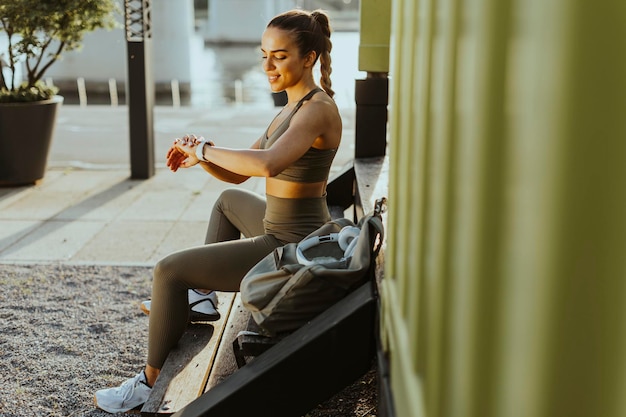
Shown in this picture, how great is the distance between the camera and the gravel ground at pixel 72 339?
347 cm

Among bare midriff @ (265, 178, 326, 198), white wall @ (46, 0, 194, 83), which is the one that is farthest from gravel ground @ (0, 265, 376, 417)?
white wall @ (46, 0, 194, 83)

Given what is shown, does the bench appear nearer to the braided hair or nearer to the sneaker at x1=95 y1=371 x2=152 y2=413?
the sneaker at x1=95 y1=371 x2=152 y2=413

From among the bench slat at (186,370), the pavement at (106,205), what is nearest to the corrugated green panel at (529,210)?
the bench slat at (186,370)

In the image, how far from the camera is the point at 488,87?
3.07 feet

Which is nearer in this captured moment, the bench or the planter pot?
the bench

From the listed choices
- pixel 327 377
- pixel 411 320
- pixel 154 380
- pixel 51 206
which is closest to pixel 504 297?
pixel 411 320

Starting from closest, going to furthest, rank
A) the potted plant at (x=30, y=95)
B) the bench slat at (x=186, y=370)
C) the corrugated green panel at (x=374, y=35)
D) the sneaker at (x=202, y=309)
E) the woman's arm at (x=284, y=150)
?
the bench slat at (x=186, y=370), the woman's arm at (x=284, y=150), the sneaker at (x=202, y=309), the corrugated green panel at (x=374, y=35), the potted plant at (x=30, y=95)

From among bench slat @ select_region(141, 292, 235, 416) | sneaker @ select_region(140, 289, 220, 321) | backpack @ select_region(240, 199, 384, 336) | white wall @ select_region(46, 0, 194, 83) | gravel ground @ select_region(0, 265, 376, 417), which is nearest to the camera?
backpack @ select_region(240, 199, 384, 336)

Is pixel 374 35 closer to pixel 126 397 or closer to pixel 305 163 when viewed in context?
pixel 305 163

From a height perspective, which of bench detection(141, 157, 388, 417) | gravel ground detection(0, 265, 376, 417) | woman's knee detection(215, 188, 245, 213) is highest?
woman's knee detection(215, 188, 245, 213)

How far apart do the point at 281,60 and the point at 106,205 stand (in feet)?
14.6

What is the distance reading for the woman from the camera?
306 cm

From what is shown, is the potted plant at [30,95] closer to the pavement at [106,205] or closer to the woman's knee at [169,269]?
the pavement at [106,205]

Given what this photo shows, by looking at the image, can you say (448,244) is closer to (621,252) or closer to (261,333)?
(621,252)
